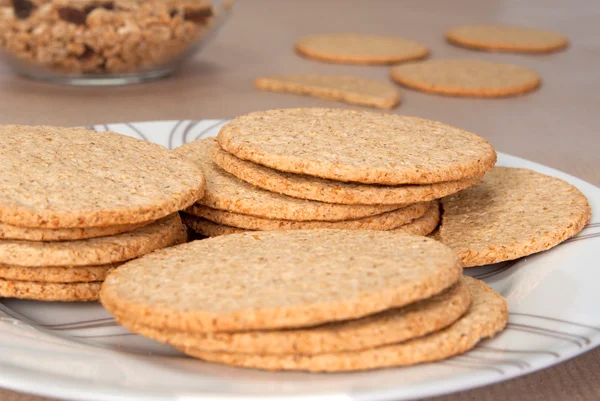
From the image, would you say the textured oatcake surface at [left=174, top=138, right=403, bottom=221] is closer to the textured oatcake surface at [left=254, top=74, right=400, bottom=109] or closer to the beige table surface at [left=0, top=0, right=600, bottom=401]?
the beige table surface at [left=0, top=0, right=600, bottom=401]

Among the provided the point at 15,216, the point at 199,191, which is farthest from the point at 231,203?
the point at 15,216

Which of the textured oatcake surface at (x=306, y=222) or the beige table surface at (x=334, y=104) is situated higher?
the textured oatcake surface at (x=306, y=222)

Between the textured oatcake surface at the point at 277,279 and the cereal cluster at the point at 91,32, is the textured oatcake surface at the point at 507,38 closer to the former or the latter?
the cereal cluster at the point at 91,32

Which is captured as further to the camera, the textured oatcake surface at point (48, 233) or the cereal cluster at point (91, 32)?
the cereal cluster at point (91, 32)

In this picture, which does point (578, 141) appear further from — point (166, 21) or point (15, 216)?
point (15, 216)

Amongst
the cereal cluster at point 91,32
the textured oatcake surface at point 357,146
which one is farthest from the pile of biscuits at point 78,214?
the cereal cluster at point 91,32

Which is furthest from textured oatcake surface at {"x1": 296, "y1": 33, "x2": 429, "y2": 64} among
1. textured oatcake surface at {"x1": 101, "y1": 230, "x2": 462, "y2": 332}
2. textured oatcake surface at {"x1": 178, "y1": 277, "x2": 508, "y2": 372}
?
textured oatcake surface at {"x1": 178, "y1": 277, "x2": 508, "y2": 372}
